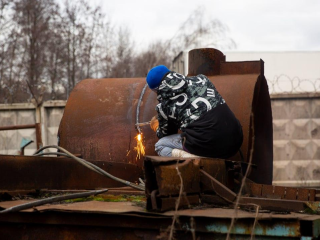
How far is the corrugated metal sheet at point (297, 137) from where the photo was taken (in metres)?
10.3

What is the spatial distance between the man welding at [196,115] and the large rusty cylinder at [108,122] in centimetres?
85

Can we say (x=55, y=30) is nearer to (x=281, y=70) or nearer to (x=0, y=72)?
(x=0, y=72)

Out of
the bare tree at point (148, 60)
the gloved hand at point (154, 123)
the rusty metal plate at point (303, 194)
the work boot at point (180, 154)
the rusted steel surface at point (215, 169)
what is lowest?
the rusty metal plate at point (303, 194)

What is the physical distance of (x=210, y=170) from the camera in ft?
12.0

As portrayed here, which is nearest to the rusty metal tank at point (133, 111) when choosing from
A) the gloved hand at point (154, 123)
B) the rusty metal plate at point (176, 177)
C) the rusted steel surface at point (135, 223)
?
the gloved hand at point (154, 123)

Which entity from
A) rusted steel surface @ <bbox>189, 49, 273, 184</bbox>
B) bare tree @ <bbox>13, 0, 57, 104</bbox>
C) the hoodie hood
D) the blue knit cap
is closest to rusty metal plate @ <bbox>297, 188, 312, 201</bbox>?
rusted steel surface @ <bbox>189, 49, 273, 184</bbox>

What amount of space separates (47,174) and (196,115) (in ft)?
4.00

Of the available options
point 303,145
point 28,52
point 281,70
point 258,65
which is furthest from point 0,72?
point 258,65

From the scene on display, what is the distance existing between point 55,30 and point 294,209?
16160 millimetres

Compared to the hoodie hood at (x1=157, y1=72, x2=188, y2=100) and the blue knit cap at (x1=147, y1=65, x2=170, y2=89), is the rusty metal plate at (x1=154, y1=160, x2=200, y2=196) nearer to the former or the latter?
the hoodie hood at (x1=157, y1=72, x2=188, y2=100)

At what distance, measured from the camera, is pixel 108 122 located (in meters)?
5.50

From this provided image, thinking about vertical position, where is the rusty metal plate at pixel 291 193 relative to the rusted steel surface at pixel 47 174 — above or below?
below

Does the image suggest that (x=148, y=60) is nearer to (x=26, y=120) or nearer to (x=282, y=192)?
(x=26, y=120)

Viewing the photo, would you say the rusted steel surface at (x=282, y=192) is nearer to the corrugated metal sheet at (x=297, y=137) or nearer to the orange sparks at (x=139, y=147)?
the orange sparks at (x=139, y=147)
